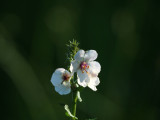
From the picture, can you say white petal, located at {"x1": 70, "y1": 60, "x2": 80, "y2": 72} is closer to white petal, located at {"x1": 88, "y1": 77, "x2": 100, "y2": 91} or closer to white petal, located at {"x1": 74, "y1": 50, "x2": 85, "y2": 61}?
white petal, located at {"x1": 74, "y1": 50, "x2": 85, "y2": 61}

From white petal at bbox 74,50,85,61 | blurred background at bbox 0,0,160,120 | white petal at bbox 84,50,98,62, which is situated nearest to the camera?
→ white petal at bbox 74,50,85,61

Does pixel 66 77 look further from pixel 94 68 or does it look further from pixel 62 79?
pixel 94 68

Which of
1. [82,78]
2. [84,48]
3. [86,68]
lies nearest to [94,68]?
[86,68]

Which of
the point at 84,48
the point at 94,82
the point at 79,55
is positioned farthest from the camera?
the point at 84,48

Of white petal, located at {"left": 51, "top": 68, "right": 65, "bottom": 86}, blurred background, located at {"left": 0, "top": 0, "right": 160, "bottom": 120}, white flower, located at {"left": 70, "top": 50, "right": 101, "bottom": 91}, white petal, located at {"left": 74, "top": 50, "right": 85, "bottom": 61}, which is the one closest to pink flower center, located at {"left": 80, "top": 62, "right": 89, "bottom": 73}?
white flower, located at {"left": 70, "top": 50, "right": 101, "bottom": 91}

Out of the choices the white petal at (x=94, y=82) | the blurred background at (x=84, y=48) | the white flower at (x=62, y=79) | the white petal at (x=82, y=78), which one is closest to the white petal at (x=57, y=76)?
the white flower at (x=62, y=79)

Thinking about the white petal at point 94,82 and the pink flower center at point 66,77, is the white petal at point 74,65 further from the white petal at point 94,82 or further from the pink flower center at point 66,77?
the white petal at point 94,82
